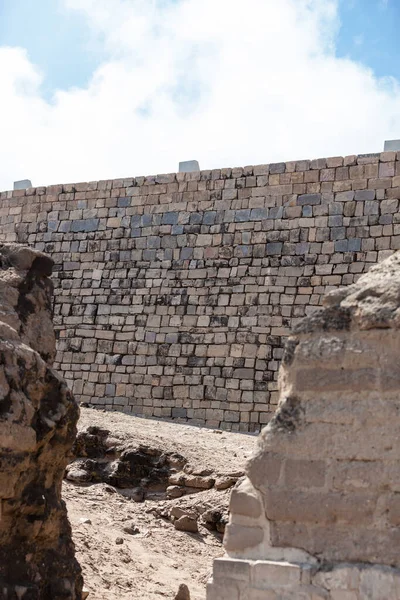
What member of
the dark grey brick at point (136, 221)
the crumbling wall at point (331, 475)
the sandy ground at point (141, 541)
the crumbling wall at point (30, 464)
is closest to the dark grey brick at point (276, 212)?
the dark grey brick at point (136, 221)

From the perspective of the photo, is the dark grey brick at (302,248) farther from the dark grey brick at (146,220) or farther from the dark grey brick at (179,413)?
the dark grey brick at (179,413)

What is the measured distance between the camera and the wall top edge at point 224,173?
13414 mm

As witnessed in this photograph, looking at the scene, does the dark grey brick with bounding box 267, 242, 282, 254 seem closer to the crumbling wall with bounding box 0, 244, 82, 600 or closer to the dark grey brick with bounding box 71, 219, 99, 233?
the dark grey brick with bounding box 71, 219, 99, 233

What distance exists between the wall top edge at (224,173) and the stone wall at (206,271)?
0.02 metres

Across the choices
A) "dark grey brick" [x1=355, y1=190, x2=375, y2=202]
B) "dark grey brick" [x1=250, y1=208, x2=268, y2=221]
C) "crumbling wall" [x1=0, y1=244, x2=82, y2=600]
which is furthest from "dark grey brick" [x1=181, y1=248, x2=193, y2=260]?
"crumbling wall" [x1=0, y1=244, x2=82, y2=600]

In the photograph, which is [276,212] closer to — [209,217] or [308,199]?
[308,199]

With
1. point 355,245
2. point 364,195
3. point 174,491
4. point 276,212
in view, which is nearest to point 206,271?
point 276,212

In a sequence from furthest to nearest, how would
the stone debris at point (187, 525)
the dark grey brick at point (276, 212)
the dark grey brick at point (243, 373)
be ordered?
the dark grey brick at point (276, 212) → the dark grey brick at point (243, 373) → the stone debris at point (187, 525)

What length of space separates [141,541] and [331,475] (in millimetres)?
3841

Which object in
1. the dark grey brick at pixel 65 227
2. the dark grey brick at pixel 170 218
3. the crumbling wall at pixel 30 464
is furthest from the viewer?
the dark grey brick at pixel 65 227

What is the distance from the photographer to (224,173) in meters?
14.4

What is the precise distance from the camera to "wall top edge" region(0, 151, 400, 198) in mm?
13414

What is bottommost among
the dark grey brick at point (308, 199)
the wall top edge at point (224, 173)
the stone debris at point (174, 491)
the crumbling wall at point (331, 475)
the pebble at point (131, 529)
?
the pebble at point (131, 529)

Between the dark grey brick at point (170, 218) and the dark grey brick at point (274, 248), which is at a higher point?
the dark grey brick at point (170, 218)
